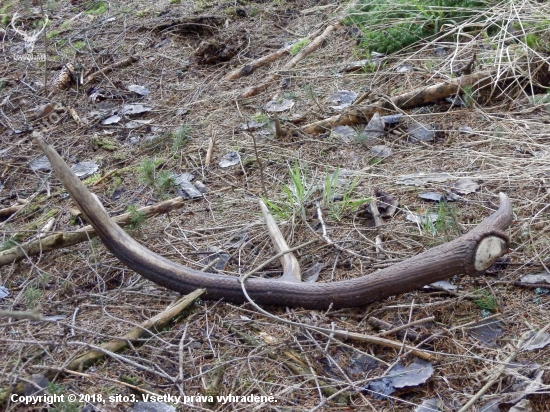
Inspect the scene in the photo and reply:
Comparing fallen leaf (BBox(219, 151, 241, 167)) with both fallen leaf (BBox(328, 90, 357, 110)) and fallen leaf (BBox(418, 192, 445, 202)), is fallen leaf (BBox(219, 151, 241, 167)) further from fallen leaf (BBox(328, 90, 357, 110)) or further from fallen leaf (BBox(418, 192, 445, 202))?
fallen leaf (BBox(418, 192, 445, 202))

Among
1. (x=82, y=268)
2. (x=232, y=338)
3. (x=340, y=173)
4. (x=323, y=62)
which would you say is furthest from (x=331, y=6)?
(x=232, y=338)

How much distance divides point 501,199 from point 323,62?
243 cm

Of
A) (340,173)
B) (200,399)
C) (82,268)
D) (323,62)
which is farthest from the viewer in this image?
(323,62)

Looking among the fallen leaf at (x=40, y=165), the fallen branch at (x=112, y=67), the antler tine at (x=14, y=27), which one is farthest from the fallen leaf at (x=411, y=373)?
the antler tine at (x=14, y=27)

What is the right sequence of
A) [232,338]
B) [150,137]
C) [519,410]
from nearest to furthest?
1. [519,410]
2. [232,338]
3. [150,137]

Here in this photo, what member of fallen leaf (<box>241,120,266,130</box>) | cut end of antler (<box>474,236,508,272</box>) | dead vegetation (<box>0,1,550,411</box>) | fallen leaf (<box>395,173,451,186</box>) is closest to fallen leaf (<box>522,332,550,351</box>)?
dead vegetation (<box>0,1,550,411</box>)

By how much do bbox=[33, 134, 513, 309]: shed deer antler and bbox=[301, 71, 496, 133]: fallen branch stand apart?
4.55 ft

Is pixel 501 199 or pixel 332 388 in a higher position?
pixel 501 199

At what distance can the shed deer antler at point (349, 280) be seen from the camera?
2.20 metres

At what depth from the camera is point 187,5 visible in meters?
6.04

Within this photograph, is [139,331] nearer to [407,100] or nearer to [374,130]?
[374,130]

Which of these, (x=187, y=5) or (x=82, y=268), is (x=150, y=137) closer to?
(x=82, y=268)

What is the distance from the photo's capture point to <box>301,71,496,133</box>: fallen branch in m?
3.74

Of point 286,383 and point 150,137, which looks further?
point 150,137
